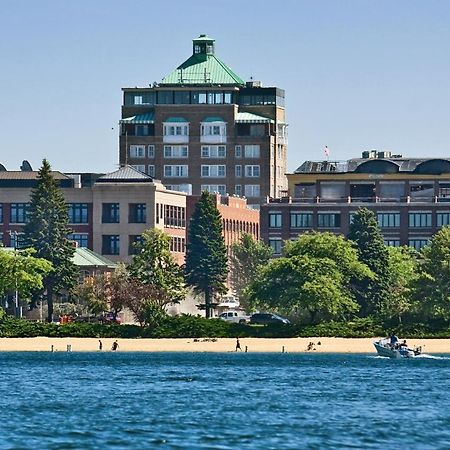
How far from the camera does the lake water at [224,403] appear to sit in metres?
102

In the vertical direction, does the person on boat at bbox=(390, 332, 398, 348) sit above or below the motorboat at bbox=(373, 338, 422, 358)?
above

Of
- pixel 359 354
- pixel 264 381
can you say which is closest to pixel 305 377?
pixel 264 381

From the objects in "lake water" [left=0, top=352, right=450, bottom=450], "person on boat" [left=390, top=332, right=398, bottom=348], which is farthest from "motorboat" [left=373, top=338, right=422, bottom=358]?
"lake water" [left=0, top=352, right=450, bottom=450]

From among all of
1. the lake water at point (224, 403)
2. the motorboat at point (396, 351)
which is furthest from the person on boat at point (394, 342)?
the lake water at point (224, 403)

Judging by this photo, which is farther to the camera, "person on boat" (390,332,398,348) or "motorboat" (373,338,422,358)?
"person on boat" (390,332,398,348)

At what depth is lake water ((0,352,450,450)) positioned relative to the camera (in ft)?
334

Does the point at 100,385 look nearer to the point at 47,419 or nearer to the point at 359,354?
the point at 47,419

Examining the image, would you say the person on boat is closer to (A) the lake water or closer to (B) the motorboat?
(B) the motorboat

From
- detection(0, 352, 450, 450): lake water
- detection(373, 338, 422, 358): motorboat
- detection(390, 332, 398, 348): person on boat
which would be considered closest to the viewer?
detection(0, 352, 450, 450): lake water

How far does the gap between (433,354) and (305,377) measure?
42207 mm

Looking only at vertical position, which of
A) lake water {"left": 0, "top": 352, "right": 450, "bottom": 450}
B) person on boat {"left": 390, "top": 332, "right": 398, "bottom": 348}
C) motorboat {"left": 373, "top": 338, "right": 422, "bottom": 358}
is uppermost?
person on boat {"left": 390, "top": 332, "right": 398, "bottom": 348}

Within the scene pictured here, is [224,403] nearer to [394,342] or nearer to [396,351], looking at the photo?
[396,351]

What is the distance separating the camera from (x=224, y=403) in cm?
12506

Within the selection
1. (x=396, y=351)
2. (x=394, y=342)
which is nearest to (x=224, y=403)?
(x=396, y=351)
